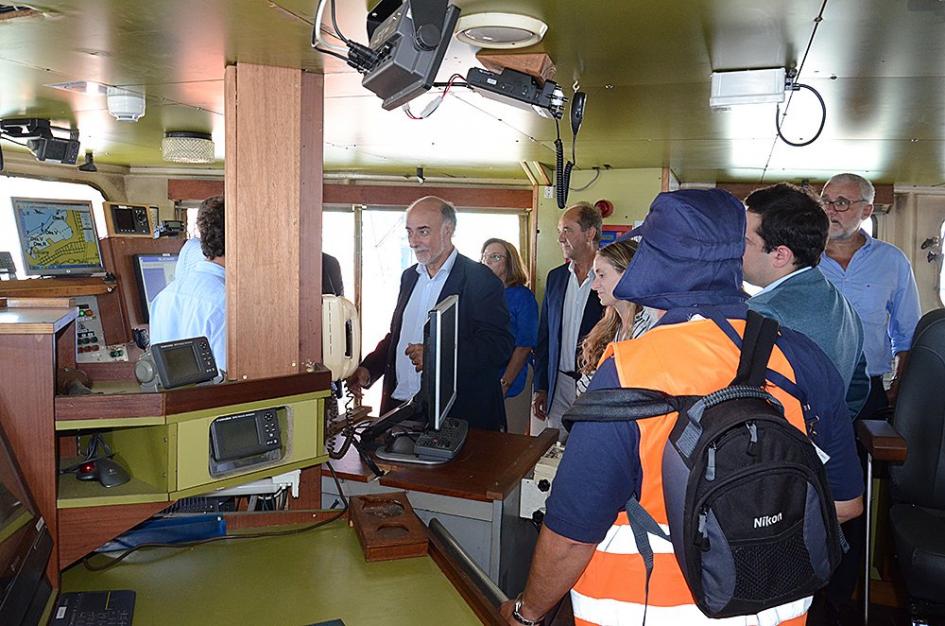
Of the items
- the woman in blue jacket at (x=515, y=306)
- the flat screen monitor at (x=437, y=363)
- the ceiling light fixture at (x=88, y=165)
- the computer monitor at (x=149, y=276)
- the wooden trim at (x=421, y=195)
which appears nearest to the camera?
the flat screen monitor at (x=437, y=363)

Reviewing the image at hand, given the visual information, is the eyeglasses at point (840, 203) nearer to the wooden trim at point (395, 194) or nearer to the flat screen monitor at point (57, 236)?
the flat screen monitor at point (57, 236)

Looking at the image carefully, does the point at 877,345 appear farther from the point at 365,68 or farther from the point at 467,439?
the point at 365,68

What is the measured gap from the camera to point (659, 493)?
1325mm

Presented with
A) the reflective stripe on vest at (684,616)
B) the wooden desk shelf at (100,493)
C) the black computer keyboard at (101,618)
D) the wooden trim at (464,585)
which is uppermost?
the wooden desk shelf at (100,493)

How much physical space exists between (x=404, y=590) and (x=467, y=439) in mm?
986

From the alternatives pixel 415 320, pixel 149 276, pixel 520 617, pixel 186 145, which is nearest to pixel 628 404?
pixel 520 617

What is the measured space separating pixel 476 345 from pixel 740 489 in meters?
1.96

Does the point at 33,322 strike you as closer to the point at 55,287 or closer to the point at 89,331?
the point at 55,287

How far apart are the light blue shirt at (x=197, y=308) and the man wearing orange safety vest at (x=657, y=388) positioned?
1708 millimetres

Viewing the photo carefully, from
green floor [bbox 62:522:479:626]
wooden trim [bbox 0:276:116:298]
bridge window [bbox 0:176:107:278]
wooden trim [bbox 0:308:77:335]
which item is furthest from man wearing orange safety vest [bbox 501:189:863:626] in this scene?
bridge window [bbox 0:176:107:278]

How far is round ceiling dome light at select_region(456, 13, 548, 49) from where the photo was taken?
2.11 metres

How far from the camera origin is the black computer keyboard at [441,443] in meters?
2.46

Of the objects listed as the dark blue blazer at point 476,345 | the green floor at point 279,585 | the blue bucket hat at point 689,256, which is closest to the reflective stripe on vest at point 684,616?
the green floor at point 279,585

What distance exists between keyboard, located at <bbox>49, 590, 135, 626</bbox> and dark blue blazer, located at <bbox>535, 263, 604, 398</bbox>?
2.54m
